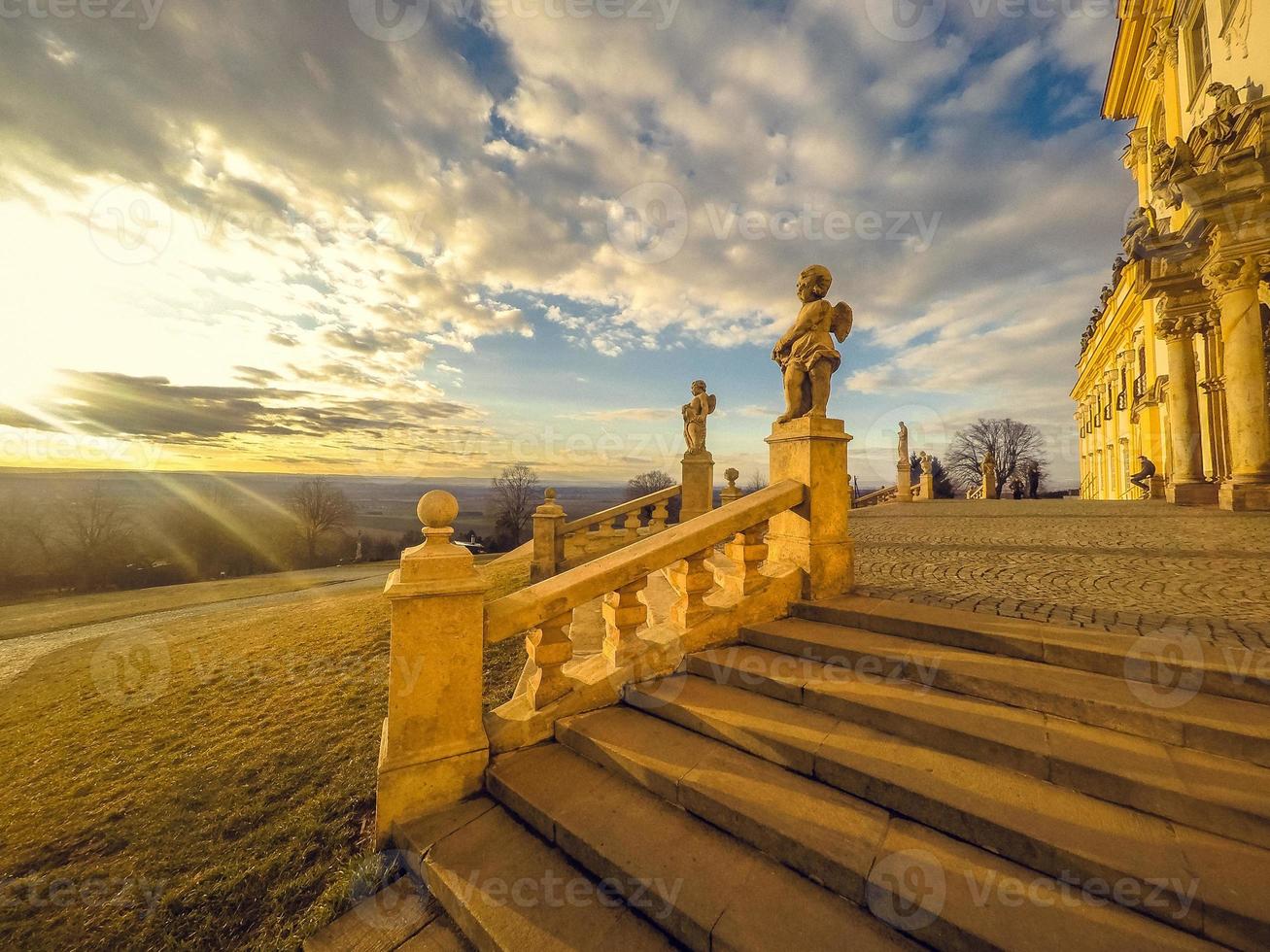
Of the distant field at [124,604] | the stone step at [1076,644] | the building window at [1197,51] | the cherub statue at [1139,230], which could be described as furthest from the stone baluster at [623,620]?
the building window at [1197,51]

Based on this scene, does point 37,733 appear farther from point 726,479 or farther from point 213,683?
point 726,479

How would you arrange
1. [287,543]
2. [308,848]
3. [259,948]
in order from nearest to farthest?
[259,948] < [308,848] < [287,543]

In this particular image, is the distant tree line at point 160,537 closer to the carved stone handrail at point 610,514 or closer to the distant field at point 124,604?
the distant field at point 124,604

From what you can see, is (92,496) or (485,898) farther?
(92,496)

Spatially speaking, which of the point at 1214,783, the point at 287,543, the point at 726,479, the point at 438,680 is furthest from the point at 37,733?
the point at 287,543

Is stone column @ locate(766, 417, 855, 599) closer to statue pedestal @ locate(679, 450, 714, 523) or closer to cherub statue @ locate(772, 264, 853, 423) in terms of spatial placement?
cherub statue @ locate(772, 264, 853, 423)

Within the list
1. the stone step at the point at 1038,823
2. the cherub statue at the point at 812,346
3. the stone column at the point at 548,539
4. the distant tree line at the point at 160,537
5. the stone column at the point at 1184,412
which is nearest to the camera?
the stone step at the point at 1038,823

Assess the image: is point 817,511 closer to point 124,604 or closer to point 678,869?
point 678,869

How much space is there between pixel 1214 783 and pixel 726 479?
34.7 feet

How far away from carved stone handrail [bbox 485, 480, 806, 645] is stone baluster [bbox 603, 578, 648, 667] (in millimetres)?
90

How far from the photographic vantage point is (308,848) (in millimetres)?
3006

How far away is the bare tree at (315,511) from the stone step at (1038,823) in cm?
4655

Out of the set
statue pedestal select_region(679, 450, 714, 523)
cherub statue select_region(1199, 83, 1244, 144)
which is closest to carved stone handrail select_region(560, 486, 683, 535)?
statue pedestal select_region(679, 450, 714, 523)

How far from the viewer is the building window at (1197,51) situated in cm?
1458
